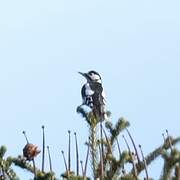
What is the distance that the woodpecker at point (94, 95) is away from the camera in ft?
11.7

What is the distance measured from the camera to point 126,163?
2549 millimetres

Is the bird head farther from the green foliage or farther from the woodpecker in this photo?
the green foliage

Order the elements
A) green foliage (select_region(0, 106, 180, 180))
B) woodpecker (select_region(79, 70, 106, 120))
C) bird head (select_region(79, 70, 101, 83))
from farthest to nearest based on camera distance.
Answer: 1. bird head (select_region(79, 70, 101, 83))
2. woodpecker (select_region(79, 70, 106, 120))
3. green foliage (select_region(0, 106, 180, 180))

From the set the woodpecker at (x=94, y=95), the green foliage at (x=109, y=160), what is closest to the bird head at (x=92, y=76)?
the woodpecker at (x=94, y=95)

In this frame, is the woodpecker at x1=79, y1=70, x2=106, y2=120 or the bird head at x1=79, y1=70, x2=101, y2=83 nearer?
the woodpecker at x1=79, y1=70, x2=106, y2=120

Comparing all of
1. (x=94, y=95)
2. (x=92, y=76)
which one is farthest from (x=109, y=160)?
(x=92, y=76)

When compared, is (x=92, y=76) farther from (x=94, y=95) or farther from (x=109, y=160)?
(x=109, y=160)

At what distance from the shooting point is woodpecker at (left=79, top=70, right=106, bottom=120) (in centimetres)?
356

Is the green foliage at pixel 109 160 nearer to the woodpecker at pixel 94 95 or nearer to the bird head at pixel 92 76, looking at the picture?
the woodpecker at pixel 94 95

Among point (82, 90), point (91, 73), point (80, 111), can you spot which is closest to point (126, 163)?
point (80, 111)

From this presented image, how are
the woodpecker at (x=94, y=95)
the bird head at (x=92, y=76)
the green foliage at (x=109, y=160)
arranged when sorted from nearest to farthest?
the green foliage at (x=109, y=160)
the woodpecker at (x=94, y=95)
the bird head at (x=92, y=76)

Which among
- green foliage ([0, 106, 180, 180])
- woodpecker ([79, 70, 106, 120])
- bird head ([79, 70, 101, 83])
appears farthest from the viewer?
bird head ([79, 70, 101, 83])

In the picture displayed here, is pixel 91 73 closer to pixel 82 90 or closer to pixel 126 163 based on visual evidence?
pixel 82 90

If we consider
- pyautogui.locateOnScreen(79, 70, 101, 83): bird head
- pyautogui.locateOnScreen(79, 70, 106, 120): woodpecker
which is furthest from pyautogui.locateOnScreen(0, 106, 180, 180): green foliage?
pyautogui.locateOnScreen(79, 70, 101, 83): bird head
